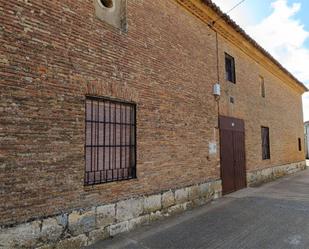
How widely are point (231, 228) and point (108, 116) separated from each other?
10.8 ft

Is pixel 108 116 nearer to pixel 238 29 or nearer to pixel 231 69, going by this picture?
pixel 231 69

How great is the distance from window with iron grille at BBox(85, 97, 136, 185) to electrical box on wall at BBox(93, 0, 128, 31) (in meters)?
1.60

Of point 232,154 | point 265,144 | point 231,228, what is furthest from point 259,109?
point 231,228

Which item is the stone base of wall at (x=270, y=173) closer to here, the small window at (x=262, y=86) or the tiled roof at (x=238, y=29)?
the small window at (x=262, y=86)

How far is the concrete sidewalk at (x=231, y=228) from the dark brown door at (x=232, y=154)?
114cm

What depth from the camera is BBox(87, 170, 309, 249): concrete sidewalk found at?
468 centimetres

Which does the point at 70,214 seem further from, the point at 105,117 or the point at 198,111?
the point at 198,111

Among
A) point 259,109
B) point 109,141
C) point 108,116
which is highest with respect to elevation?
point 259,109

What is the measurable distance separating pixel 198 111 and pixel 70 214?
4.69m

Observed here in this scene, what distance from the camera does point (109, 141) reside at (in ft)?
17.4

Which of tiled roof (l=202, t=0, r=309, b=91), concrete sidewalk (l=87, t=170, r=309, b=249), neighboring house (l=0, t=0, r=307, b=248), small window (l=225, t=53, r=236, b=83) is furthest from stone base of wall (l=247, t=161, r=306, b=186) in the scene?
tiled roof (l=202, t=0, r=309, b=91)

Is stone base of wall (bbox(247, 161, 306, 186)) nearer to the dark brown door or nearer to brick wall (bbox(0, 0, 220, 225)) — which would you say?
the dark brown door

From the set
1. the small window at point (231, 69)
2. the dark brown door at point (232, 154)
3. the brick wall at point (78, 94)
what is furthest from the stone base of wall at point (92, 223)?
the small window at point (231, 69)

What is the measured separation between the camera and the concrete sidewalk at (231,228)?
468cm
